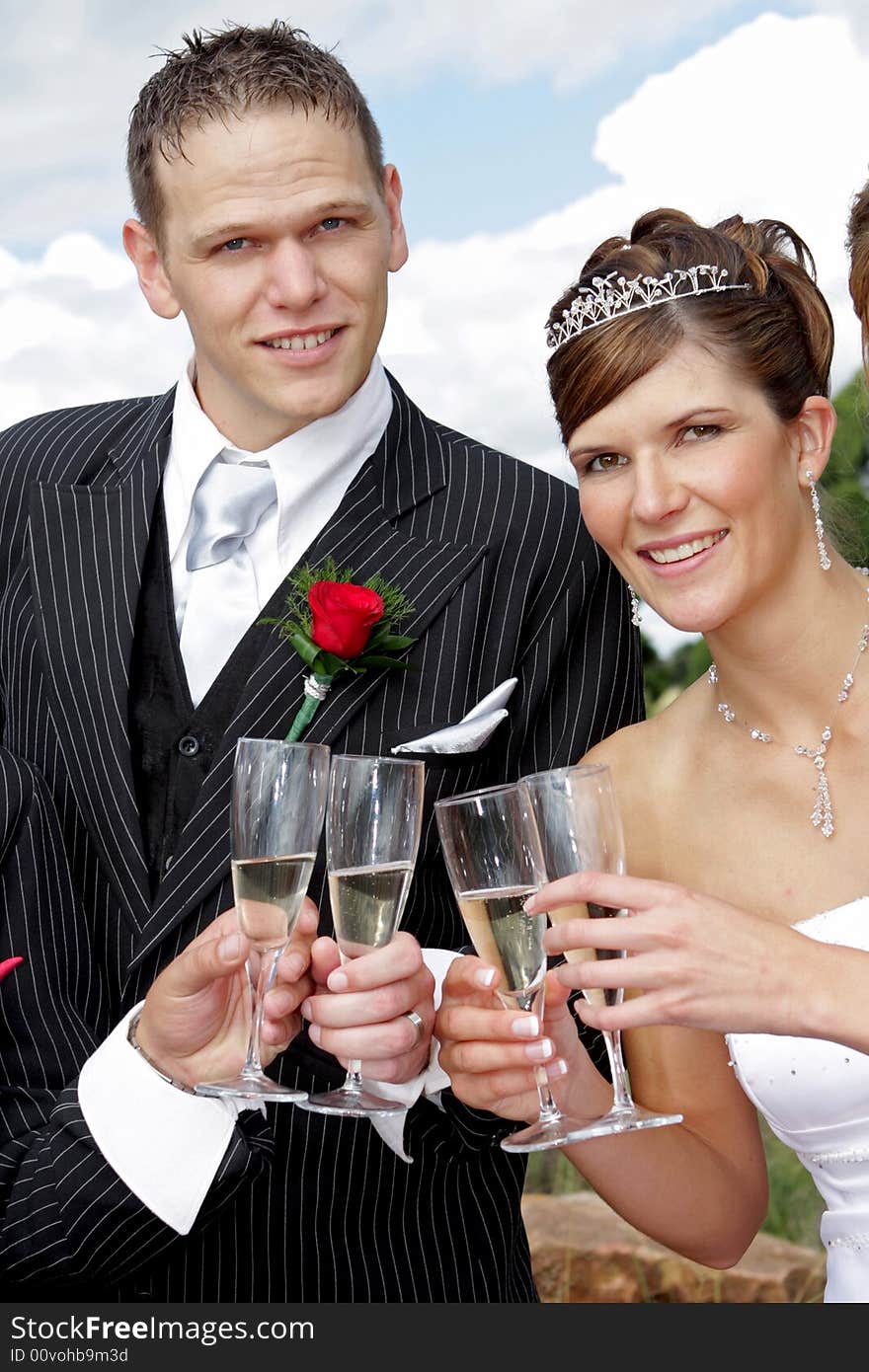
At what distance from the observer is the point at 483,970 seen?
102 inches

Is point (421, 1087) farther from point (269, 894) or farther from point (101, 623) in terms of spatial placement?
point (101, 623)

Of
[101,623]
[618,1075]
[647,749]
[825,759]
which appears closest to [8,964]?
[101,623]

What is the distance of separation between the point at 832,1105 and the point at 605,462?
1423mm

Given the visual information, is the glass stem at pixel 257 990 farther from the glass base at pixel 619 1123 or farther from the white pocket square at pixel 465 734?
the white pocket square at pixel 465 734

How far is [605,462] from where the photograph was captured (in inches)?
132

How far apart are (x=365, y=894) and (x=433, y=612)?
967mm

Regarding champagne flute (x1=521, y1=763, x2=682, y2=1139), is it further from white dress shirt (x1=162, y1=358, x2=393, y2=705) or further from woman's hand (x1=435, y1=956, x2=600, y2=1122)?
white dress shirt (x1=162, y1=358, x2=393, y2=705)

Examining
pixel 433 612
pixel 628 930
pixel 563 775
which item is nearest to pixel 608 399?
pixel 433 612

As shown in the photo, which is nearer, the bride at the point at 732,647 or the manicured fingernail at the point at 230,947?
the manicured fingernail at the point at 230,947

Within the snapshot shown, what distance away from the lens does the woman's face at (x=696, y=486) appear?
125 inches

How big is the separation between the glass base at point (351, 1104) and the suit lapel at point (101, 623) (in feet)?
2.56

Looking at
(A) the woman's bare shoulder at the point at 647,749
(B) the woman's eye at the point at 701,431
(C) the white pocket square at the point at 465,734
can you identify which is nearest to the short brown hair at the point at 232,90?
(B) the woman's eye at the point at 701,431

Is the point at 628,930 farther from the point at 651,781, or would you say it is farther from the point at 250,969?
the point at 651,781
